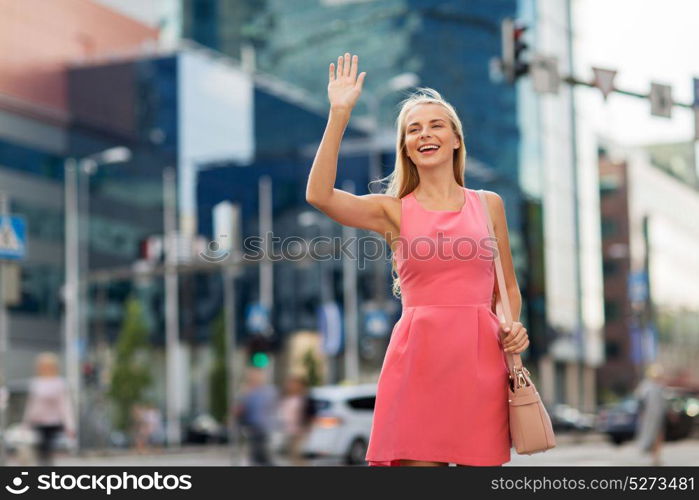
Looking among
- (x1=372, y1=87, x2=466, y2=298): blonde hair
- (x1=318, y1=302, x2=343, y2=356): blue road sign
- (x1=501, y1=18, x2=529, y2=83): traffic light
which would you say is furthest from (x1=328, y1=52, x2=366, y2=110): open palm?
(x1=318, y1=302, x2=343, y2=356): blue road sign

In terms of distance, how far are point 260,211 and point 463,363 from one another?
69028mm

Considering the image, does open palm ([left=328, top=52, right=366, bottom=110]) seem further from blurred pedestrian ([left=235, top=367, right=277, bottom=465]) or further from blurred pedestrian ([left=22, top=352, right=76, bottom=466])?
blurred pedestrian ([left=235, top=367, right=277, bottom=465])

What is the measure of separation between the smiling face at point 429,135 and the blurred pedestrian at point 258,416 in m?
16.1

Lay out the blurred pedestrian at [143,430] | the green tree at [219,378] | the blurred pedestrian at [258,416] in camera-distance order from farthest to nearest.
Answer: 1. the green tree at [219,378]
2. the blurred pedestrian at [143,430]
3. the blurred pedestrian at [258,416]

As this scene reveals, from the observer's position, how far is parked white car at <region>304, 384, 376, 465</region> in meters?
26.2

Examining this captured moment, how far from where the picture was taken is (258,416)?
19.8 metres

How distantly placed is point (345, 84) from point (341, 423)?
23.1m

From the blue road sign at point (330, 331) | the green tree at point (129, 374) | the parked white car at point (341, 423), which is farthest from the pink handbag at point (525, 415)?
the blue road sign at point (330, 331)

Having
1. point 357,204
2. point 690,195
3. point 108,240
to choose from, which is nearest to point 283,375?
point 108,240

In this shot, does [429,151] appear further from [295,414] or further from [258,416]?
[295,414]

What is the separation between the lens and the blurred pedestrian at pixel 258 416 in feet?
64.8

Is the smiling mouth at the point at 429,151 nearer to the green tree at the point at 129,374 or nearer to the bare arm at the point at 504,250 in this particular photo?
the bare arm at the point at 504,250

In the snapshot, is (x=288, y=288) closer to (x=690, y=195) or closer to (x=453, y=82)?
(x=453, y=82)

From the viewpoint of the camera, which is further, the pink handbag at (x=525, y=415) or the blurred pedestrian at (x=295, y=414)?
the blurred pedestrian at (x=295, y=414)
